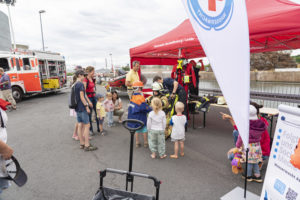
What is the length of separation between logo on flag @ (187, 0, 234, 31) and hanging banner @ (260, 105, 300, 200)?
0.95 metres

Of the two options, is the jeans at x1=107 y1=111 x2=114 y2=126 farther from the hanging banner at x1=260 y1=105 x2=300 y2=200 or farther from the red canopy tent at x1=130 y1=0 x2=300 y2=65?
the hanging banner at x1=260 y1=105 x2=300 y2=200

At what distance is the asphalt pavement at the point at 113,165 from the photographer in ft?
8.66

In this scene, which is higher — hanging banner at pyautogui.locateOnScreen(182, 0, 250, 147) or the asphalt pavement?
hanging banner at pyautogui.locateOnScreen(182, 0, 250, 147)

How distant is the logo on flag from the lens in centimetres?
146

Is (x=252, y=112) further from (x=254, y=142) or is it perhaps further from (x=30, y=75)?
(x=30, y=75)

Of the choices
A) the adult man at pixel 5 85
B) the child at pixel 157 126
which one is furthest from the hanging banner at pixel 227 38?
the adult man at pixel 5 85

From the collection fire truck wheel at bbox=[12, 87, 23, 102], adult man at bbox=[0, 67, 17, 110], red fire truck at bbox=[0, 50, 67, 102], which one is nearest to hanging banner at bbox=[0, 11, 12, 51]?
red fire truck at bbox=[0, 50, 67, 102]

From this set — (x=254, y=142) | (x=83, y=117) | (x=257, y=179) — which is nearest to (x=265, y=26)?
(x=254, y=142)

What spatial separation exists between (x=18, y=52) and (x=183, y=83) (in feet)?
34.3

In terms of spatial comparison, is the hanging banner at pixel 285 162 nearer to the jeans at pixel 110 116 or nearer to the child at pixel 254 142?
the child at pixel 254 142

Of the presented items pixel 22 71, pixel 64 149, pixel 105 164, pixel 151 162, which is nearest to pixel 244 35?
pixel 151 162

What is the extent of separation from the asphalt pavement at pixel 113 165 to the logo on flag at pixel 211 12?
222 cm

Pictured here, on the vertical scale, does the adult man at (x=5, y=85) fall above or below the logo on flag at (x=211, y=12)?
below

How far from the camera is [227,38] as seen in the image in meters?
1.48
